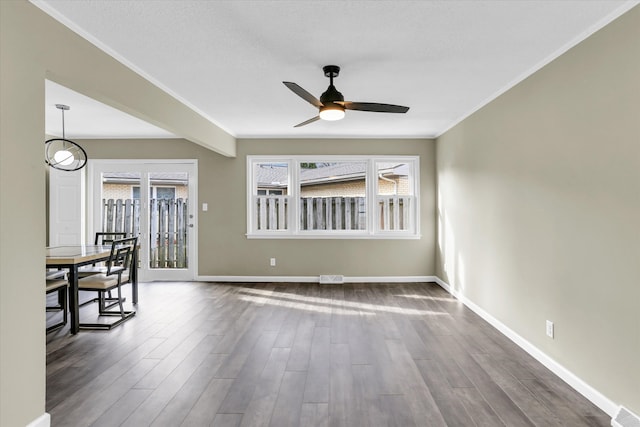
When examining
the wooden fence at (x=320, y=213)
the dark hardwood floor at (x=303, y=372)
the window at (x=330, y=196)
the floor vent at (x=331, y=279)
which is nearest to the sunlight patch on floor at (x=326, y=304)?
Result: the dark hardwood floor at (x=303, y=372)

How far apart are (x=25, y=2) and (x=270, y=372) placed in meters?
2.75

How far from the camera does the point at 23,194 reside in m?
1.95

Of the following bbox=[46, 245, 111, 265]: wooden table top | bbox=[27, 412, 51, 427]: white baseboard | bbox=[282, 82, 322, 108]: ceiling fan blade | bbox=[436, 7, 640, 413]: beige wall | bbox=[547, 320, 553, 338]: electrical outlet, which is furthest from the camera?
bbox=[46, 245, 111, 265]: wooden table top

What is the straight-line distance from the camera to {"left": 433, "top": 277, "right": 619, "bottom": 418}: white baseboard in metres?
2.31

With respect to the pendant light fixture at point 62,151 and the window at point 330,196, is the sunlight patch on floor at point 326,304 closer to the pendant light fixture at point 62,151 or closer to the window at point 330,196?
the window at point 330,196

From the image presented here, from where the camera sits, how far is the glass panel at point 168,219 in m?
6.24

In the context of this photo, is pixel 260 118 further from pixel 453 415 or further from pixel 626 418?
pixel 626 418

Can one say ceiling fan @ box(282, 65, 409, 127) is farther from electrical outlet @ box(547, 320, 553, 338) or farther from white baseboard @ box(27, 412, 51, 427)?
white baseboard @ box(27, 412, 51, 427)

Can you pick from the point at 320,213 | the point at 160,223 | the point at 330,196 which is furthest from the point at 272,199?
the point at 160,223

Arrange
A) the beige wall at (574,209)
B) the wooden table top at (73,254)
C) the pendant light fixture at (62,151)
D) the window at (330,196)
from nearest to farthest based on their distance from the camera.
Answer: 1. the beige wall at (574,209)
2. the wooden table top at (73,254)
3. the pendant light fixture at (62,151)
4. the window at (330,196)

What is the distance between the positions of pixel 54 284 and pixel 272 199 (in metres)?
3.24

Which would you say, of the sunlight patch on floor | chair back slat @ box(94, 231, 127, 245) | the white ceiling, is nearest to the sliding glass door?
chair back slat @ box(94, 231, 127, 245)

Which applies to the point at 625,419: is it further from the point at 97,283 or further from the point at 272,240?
the point at 272,240

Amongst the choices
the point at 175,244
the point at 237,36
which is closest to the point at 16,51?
the point at 237,36
